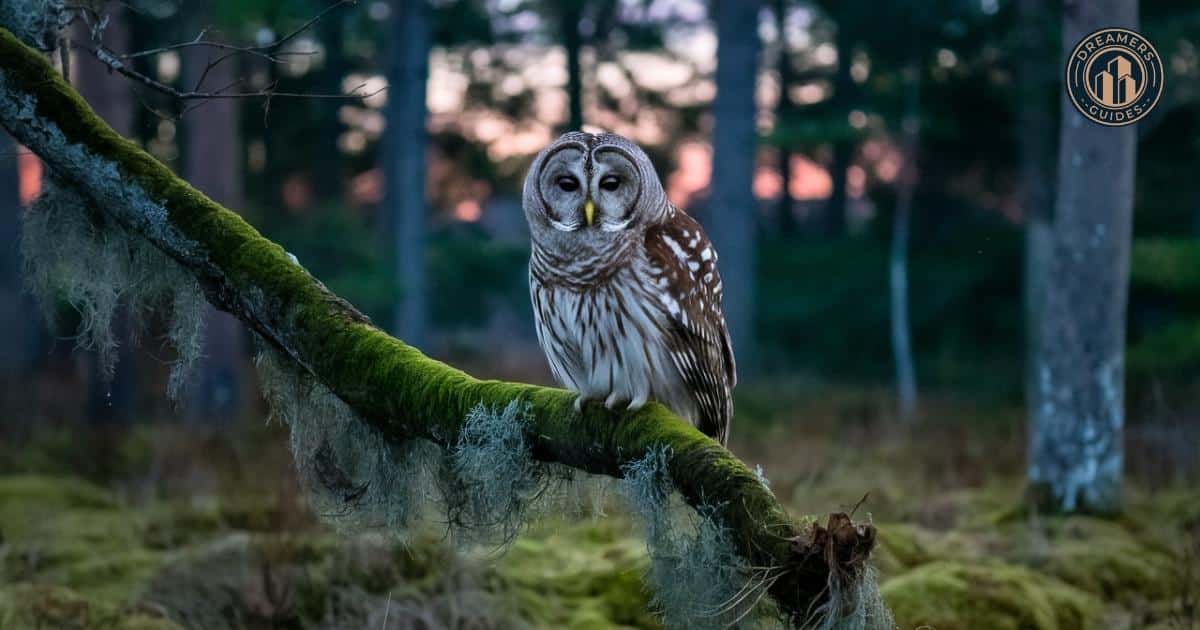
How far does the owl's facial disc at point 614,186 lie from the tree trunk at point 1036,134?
10237 millimetres

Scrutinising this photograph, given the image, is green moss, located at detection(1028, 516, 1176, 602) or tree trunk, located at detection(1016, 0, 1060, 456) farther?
tree trunk, located at detection(1016, 0, 1060, 456)

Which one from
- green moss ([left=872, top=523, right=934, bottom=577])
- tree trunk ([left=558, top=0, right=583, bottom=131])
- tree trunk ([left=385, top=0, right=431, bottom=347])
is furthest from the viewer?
tree trunk ([left=558, top=0, right=583, bottom=131])

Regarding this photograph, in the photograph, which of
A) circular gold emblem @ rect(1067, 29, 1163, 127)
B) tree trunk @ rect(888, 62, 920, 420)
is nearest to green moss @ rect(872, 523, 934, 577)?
circular gold emblem @ rect(1067, 29, 1163, 127)

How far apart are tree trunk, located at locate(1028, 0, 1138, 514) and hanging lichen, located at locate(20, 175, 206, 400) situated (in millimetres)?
6555

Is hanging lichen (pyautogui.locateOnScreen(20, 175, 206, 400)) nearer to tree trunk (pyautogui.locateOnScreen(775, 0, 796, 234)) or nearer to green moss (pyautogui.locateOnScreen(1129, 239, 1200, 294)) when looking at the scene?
green moss (pyautogui.locateOnScreen(1129, 239, 1200, 294))

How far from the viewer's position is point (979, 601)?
5910 mm

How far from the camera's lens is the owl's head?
401cm

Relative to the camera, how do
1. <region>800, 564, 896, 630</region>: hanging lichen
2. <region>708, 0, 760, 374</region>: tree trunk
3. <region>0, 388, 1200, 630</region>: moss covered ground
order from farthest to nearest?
1. <region>708, 0, 760, 374</region>: tree trunk
2. <region>0, 388, 1200, 630</region>: moss covered ground
3. <region>800, 564, 896, 630</region>: hanging lichen

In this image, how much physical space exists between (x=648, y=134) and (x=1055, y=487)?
51.8 feet

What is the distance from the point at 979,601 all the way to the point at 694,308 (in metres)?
2.78

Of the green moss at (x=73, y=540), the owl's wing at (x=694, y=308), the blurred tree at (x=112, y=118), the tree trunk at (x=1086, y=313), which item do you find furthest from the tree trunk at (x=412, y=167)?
the owl's wing at (x=694, y=308)

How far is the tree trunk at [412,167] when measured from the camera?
17078 mm

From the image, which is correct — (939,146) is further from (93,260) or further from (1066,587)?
(93,260)

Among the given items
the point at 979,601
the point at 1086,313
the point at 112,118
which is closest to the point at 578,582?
the point at 979,601
